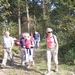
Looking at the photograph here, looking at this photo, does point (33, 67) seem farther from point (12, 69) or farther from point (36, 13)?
point (36, 13)

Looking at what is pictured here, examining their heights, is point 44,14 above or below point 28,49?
above

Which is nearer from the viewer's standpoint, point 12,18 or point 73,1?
point 73,1

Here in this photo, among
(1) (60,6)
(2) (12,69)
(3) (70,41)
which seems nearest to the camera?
(2) (12,69)

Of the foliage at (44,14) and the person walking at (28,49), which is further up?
the foliage at (44,14)

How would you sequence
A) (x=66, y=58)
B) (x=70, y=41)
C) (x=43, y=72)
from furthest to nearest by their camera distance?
(x=70, y=41) < (x=66, y=58) < (x=43, y=72)

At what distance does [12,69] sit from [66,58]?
3.09 metres

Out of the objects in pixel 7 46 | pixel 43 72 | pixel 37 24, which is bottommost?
pixel 43 72

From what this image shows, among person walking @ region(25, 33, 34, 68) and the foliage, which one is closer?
person walking @ region(25, 33, 34, 68)

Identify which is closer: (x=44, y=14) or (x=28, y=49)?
(x=28, y=49)

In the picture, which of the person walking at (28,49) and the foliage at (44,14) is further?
the foliage at (44,14)

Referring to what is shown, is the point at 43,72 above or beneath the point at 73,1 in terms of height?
beneath

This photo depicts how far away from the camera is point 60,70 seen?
1111cm

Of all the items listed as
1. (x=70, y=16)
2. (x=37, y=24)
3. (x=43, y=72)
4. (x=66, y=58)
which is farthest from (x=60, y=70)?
(x=37, y=24)

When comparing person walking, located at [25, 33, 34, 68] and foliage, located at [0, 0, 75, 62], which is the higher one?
foliage, located at [0, 0, 75, 62]
